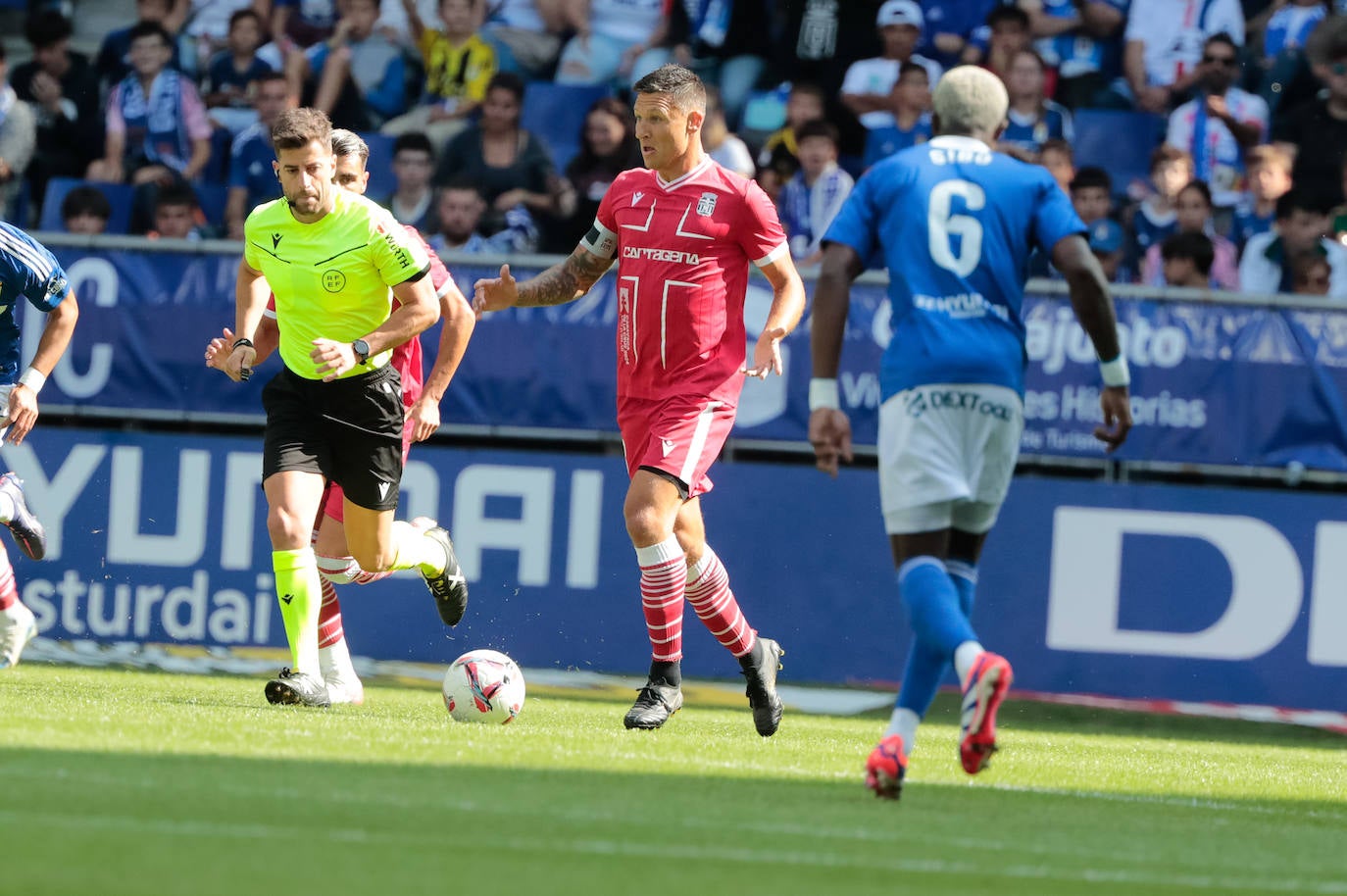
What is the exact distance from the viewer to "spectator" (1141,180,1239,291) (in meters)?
12.6

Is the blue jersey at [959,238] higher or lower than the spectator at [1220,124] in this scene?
lower

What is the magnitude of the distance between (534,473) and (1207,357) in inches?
155

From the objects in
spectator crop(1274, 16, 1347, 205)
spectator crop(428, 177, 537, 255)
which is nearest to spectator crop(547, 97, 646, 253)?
spectator crop(428, 177, 537, 255)

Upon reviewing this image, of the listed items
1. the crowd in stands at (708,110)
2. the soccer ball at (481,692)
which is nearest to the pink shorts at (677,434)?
the soccer ball at (481,692)

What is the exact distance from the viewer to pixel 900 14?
14.3 metres

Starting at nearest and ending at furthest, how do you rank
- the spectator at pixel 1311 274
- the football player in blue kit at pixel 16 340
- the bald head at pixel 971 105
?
the bald head at pixel 971 105
the football player in blue kit at pixel 16 340
the spectator at pixel 1311 274

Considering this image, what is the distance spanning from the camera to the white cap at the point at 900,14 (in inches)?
563

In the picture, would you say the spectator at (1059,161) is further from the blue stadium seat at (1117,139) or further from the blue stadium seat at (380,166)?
the blue stadium seat at (380,166)

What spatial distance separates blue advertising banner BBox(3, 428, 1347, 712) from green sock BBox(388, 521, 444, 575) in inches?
86.6

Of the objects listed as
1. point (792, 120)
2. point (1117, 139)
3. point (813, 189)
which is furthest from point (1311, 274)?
point (792, 120)

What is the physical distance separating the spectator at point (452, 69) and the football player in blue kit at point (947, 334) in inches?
334

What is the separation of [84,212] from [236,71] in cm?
252

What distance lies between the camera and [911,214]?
5988 mm

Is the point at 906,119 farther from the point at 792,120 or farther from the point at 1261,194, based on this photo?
the point at 1261,194
